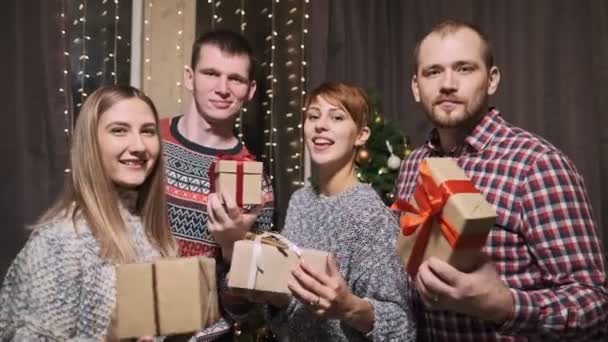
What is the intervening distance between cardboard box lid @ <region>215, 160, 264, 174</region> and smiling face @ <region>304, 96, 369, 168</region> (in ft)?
0.72

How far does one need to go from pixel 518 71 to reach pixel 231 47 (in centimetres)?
187

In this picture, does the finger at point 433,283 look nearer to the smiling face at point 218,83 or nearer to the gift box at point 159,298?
the gift box at point 159,298

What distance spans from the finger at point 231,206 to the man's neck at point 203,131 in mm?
573

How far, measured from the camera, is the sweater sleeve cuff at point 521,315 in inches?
51.9

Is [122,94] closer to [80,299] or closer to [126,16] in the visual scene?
[80,299]

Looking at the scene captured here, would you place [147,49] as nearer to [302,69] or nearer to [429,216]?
[302,69]

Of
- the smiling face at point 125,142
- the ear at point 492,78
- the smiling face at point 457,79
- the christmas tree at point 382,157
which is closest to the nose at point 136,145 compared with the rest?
the smiling face at point 125,142

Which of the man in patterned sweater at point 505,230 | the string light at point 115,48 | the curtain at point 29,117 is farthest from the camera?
Answer: the string light at point 115,48

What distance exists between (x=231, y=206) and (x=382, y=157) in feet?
5.37

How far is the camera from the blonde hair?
1.60 meters

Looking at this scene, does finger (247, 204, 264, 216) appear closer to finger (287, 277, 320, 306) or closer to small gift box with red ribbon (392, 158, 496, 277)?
finger (287, 277, 320, 306)

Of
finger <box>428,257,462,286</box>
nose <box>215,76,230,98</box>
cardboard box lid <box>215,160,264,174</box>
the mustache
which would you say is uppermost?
the mustache

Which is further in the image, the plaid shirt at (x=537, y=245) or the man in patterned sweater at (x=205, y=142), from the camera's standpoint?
the man in patterned sweater at (x=205, y=142)

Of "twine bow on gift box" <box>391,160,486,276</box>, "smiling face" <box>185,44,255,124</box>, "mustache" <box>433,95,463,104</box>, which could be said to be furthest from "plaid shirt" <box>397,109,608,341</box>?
"smiling face" <box>185,44,255,124</box>
